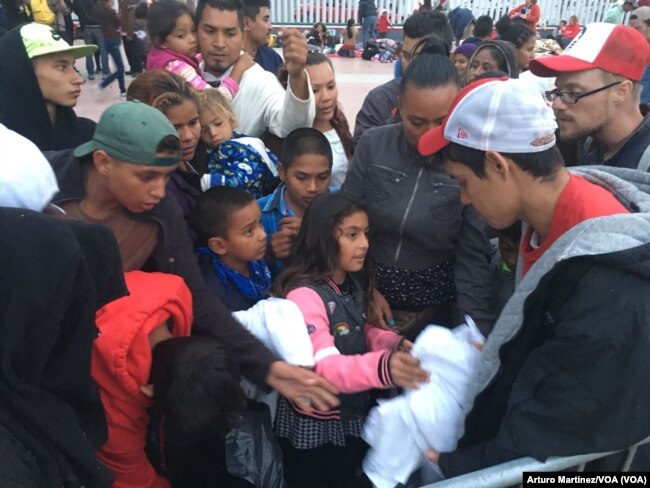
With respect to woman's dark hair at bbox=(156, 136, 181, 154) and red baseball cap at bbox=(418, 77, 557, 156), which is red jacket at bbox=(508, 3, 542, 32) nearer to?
red baseball cap at bbox=(418, 77, 557, 156)

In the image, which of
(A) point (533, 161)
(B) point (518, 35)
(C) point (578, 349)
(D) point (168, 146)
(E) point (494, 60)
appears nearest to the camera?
(C) point (578, 349)

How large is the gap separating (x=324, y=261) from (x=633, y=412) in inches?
48.2

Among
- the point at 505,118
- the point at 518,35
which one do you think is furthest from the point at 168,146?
the point at 518,35

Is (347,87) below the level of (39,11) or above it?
below

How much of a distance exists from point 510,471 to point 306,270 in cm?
111

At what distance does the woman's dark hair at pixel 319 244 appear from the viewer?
2.14m

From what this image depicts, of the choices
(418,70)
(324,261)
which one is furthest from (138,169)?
(418,70)

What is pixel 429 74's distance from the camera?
7.33 feet

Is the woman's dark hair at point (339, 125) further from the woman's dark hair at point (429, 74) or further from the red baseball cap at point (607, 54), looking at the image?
the red baseball cap at point (607, 54)

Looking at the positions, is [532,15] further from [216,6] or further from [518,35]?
[216,6]

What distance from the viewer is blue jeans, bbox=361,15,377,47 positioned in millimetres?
17719

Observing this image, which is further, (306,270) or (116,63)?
(116,63)

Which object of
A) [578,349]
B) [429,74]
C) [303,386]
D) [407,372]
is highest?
[429,74]

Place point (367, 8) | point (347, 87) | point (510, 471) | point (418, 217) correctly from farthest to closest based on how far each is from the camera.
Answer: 1. point (367, 8)
2. point (347, 87)
3. point (418, 217)
4. point (510, 471)
